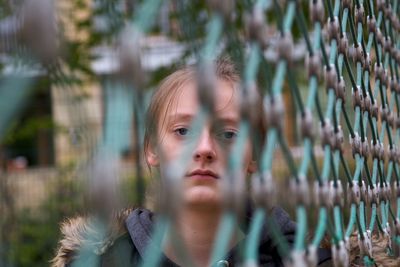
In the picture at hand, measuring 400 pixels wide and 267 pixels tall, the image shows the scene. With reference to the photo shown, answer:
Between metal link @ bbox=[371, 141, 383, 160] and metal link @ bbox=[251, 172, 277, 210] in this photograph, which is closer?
metal link @ bbox=[251, 172, 277, 210]

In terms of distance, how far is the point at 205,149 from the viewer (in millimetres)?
1162

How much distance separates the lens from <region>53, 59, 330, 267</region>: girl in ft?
3.93

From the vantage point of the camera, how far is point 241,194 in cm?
79

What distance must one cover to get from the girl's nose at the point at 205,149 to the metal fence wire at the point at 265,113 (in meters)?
0.07

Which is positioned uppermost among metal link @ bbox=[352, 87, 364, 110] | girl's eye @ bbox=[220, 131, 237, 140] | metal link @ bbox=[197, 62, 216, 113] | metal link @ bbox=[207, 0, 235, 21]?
metal link @ bbox=[207, 0, 235, 21]

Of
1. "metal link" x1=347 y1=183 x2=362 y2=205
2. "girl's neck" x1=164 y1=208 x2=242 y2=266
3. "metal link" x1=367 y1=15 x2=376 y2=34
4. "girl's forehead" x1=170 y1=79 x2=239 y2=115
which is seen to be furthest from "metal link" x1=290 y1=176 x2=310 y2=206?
"metal link" x1=367 y1=15 x2=376 y2=34

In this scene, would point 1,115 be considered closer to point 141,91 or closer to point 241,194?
point 141,91

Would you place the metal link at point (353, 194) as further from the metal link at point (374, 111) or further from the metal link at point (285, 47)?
the metal link at point (285, 47)

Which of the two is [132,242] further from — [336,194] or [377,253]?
[336,194]

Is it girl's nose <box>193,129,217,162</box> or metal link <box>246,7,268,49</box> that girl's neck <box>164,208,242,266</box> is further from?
metal link <box>246,7,268,49</box>

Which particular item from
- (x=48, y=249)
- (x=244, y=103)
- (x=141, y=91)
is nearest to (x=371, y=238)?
(x=244, y=103)

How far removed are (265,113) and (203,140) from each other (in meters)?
0.20

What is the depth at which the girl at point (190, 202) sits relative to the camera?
1.20 metres

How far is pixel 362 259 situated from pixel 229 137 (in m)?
0.58
